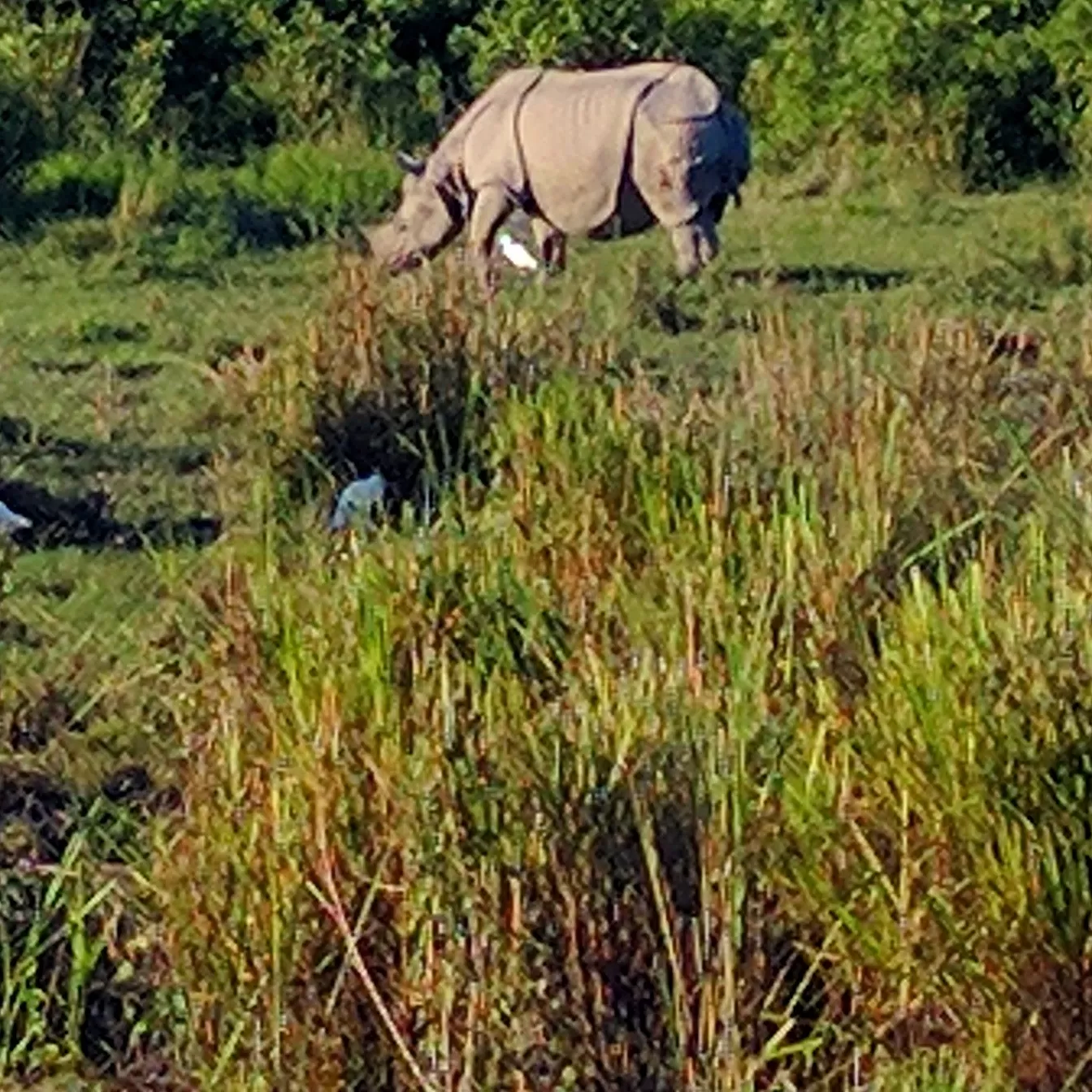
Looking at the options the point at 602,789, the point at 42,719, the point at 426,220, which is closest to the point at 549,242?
the point at 426,220

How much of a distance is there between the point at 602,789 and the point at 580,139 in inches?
294

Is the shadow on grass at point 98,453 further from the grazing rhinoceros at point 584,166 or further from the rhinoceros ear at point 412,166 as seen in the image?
the rhinoceros ear at point 412,166

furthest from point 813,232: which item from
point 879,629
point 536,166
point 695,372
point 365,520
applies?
point 879,629

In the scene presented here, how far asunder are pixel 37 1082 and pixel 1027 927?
1287 millimetres

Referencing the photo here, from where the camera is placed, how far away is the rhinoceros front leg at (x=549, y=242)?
37.4 ft

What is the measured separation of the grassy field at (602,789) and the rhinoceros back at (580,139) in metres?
5.24

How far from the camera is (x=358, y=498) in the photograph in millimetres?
6785

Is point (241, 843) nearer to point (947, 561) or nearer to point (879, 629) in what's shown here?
Answer: point (879, 629)

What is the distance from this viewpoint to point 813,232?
12.1 metres

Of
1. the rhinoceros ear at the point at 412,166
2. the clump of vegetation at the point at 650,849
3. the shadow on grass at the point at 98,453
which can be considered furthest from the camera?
the rhinoceros ear at the point at 412,166

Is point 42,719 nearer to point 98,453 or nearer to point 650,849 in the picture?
point 650,849

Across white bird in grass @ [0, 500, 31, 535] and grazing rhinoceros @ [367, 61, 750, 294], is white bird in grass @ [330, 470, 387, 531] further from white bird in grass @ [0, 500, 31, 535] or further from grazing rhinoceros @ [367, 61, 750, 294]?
grazing rhinoceros @ [367, 61, 750, 294]

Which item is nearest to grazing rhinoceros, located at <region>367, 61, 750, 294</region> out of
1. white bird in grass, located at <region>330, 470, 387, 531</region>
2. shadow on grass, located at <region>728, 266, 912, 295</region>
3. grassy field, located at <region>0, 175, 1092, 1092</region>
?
shadow on grass, located at <region>728, 266, 912, 295</region>

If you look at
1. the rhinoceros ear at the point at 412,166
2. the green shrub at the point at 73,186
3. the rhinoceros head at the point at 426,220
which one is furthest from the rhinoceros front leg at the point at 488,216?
the green shrub at the point at 73,186
